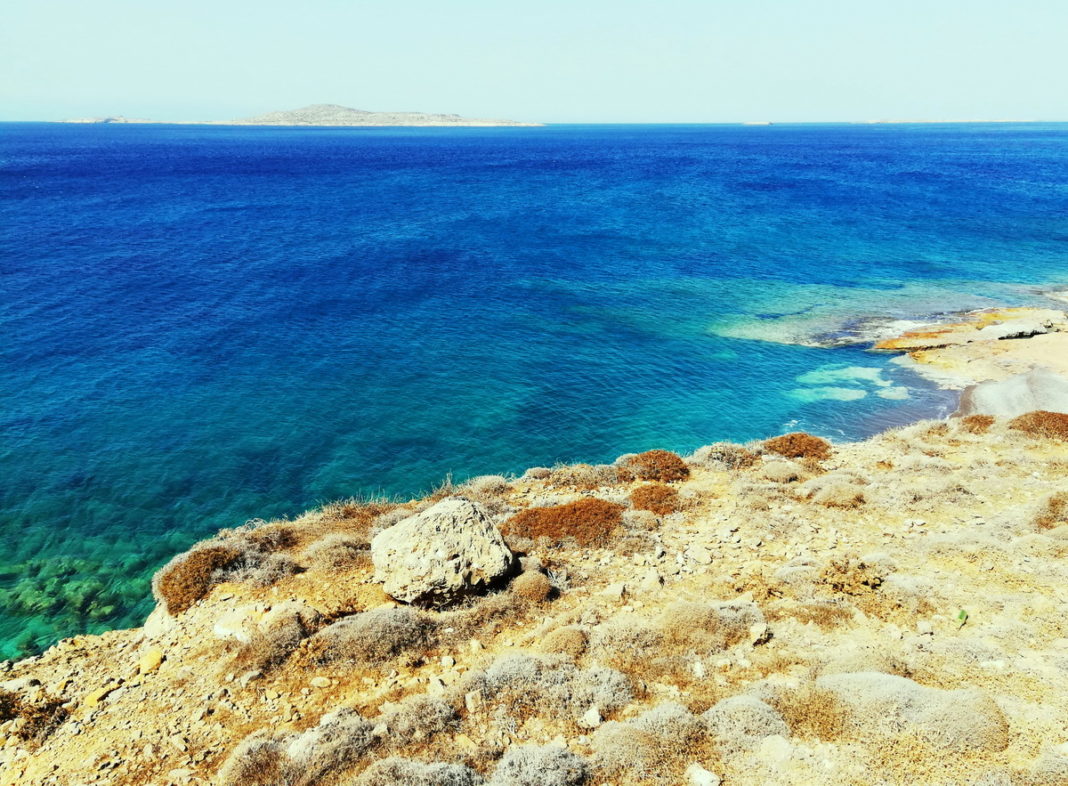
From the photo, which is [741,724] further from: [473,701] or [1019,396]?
[1019,396]

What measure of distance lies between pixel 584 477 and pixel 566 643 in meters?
9.86

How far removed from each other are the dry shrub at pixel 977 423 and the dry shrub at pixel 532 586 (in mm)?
20271

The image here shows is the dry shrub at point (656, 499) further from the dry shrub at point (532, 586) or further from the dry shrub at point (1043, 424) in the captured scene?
the dry shrub at point (1043, 424)

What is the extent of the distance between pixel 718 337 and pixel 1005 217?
6762cm

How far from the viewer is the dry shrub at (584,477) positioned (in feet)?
70.4

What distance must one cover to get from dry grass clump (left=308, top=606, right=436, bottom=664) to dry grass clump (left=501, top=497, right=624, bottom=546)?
16.1ft

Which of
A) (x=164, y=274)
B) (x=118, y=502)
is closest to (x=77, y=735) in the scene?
(x=118, y=502)

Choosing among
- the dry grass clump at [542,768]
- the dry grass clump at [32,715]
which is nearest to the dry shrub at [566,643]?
the dry grass clump at [542,768]

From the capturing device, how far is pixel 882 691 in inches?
403

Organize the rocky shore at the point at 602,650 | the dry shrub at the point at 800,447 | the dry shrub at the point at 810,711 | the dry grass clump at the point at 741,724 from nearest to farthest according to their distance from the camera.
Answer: the rocky shore at the point at 602,650 < the dry grass clump at the point at 741,724 < the dry shrub at the point at 810,711 < the dry shrub at the point at 800,447

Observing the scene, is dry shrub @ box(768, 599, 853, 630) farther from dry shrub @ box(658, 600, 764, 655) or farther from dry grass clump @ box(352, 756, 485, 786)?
dry grass clump @ box(352, 756, 485, 786)

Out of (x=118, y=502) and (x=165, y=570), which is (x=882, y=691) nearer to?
(x=165, y=570)

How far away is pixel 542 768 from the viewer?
29.9 ft

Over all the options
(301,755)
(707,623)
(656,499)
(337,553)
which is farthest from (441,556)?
(656,499)
